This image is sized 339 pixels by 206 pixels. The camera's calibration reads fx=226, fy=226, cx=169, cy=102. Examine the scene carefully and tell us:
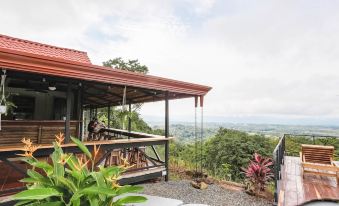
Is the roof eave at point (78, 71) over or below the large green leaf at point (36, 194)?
over

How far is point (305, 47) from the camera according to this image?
17.9 metres

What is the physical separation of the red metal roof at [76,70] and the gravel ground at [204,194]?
111 inches

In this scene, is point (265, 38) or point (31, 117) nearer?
point (31, 117)

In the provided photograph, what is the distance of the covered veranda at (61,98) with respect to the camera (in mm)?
4543

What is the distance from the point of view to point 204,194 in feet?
19.3

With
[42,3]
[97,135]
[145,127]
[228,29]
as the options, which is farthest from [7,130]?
[145,127]

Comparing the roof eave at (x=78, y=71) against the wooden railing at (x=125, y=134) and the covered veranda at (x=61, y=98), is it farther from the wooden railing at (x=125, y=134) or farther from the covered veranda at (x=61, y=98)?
the wooden railing at (x=125, y=134)

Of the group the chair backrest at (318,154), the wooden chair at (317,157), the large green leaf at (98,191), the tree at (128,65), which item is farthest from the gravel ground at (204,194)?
the tree at (128,65)

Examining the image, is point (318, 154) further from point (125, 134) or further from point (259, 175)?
point (125, 134)

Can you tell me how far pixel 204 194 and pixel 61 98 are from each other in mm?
7520

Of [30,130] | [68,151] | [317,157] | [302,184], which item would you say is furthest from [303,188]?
[30,130]

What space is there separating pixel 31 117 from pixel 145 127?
15664 mm

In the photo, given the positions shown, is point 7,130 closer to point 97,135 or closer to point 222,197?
point 97,135

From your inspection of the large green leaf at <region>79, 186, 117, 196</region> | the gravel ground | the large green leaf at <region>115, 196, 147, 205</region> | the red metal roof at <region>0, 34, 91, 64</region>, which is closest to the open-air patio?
the gravel ground
